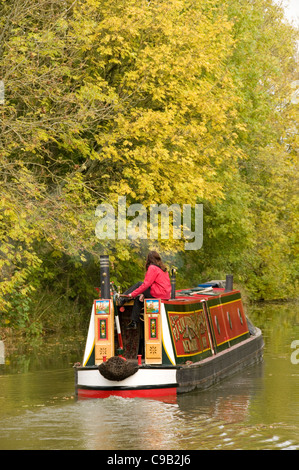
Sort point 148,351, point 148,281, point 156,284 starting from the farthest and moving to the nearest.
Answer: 1. point 156,284
2. point 148,281
3. point 148,351

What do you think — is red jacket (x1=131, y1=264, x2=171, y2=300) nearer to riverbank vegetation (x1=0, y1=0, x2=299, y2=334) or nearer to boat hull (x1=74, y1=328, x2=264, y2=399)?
boat hull (x1=74, y1=328, x2=264, y2=399)

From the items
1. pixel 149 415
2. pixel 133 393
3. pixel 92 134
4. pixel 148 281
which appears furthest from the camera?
pixel 92 134

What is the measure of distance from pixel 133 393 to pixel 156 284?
186 cm

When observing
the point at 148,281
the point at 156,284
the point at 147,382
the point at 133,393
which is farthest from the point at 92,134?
the point at 133,393

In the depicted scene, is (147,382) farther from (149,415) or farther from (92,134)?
(92,134)

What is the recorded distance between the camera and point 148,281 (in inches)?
544

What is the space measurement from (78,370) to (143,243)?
907 cm

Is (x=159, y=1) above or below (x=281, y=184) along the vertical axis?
above

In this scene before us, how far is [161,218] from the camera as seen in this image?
21922mm

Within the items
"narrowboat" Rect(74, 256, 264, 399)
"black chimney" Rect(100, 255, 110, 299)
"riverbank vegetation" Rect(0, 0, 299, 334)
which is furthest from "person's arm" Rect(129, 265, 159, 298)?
"riverbank vegetation" Rect(0, 0, 299, 334)

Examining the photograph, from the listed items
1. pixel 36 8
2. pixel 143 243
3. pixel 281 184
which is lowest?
pixel 143 243

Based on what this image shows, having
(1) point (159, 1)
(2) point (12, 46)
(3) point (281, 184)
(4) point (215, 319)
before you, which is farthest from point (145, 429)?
(3) point (281, 184)

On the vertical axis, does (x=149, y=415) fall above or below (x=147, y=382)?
below

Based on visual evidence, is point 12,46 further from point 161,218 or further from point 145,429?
point 145,429
